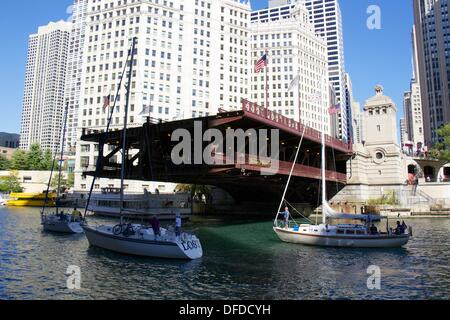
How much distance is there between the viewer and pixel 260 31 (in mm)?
154000

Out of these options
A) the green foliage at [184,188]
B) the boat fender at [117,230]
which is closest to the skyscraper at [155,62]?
the green foliage at [184,188]

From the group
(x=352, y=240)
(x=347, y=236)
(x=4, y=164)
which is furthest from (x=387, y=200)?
(x=4, y=164)

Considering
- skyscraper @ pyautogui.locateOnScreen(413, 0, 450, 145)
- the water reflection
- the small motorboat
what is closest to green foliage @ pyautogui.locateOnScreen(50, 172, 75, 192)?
the small motorboat

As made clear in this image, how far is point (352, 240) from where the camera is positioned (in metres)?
32.7

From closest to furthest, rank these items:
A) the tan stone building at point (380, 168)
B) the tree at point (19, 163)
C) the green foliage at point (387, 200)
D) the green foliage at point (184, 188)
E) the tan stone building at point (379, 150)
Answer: the green foliage at point (387, 200) → the tan stone building at point (380, 168) → the tan stone building at point (379, 150) → the green foliage at point (184, 188) → the tree at point (19, 163)

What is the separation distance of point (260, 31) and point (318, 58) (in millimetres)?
31208

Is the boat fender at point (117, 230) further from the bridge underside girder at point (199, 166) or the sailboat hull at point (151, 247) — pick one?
the bridge underside girder at point (199, 166)

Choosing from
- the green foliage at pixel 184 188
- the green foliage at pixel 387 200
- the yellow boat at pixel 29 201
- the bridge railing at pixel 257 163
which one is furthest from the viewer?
the yellow boat at pixel 29 201

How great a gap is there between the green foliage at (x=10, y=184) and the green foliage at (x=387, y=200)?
11327cm

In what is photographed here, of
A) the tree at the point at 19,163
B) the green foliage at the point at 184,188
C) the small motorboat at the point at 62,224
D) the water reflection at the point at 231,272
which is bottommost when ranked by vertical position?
the water reflection at the point at 231,272

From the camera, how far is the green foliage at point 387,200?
2731 inches

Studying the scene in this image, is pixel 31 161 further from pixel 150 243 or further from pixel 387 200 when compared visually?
pixel 150 243

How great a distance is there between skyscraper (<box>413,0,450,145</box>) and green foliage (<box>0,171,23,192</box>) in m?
183

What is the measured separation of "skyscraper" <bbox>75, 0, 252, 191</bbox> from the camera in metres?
110
